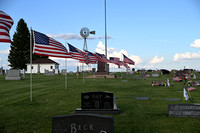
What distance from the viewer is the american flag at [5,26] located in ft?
33.7

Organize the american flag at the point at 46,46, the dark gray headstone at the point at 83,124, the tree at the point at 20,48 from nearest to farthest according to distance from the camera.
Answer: the dark gray headstone at the point at 83,124, the american flag at the point at 46,46, the tree at the point at 20,48

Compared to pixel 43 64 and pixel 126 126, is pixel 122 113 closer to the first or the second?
pixel 126 126

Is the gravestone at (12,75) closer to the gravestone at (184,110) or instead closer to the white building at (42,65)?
the gravestone at (184,110)

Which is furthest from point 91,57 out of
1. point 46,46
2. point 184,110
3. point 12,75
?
point 184,110

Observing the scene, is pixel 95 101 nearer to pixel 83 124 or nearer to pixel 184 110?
pixel 184 110

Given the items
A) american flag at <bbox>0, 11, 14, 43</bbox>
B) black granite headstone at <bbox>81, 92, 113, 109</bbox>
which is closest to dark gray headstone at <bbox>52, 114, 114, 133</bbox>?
black granite headstone at <bbox>81, 92, 113, 109</bbox>

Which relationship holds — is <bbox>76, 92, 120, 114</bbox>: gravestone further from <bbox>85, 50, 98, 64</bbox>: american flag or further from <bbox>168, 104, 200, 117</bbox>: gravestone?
<bbox>85, 50, 98, 64</bbox>: american flag

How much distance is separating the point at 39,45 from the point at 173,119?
969cm

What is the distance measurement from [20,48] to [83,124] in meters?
65.6

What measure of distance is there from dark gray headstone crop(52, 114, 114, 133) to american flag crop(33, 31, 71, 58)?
9791 mm

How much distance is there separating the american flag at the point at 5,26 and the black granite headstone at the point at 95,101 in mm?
4688

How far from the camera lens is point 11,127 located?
316 inches

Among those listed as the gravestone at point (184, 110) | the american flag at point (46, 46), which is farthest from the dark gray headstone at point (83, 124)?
the american flag at point (46, 46)

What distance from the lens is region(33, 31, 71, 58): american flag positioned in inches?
555
